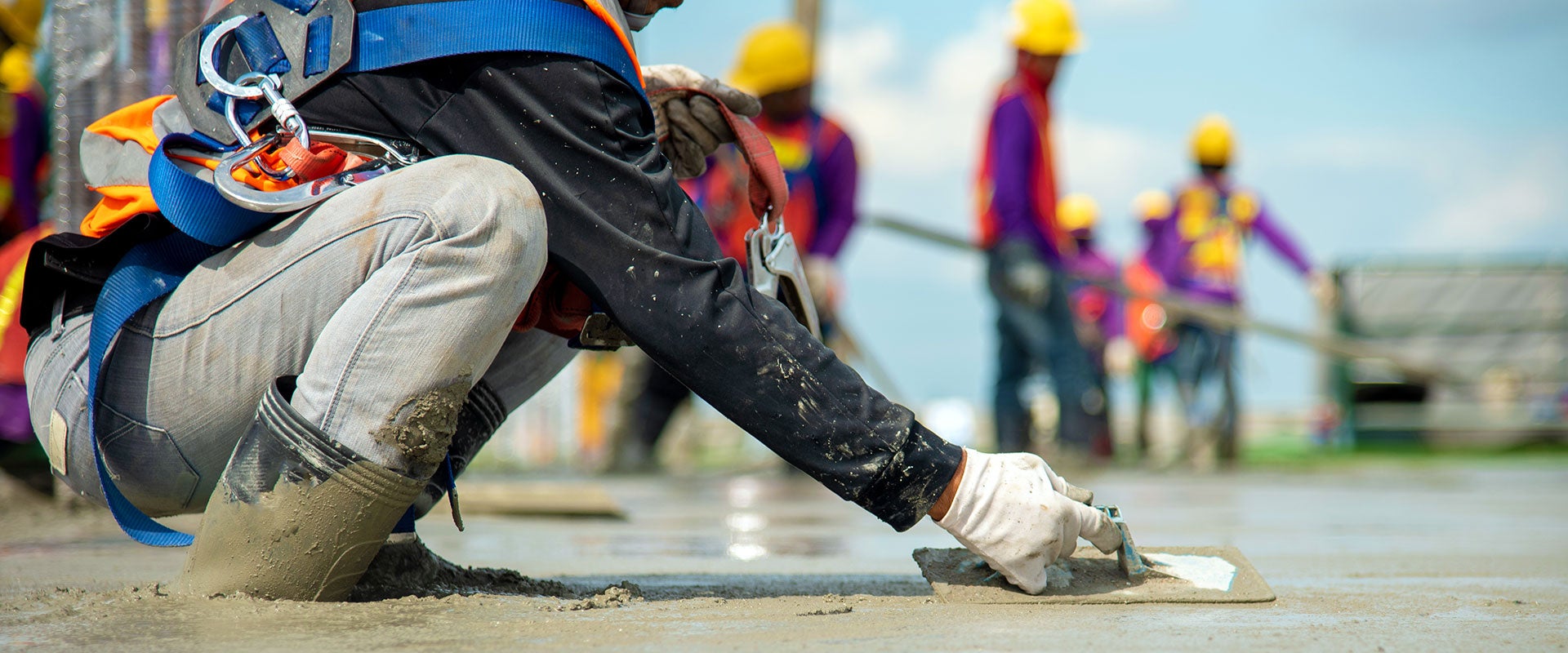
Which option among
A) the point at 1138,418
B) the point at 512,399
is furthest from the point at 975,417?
the point at 512,399

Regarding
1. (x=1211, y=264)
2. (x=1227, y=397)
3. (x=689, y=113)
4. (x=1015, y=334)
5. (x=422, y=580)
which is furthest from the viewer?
(x=1211, y=264)

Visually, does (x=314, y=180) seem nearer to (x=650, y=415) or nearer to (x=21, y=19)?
(x=21, y=19)

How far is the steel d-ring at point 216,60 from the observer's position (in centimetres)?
163

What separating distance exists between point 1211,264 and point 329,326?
832 centimetres

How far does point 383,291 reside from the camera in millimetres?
1547

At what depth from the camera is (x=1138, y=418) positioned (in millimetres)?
10922

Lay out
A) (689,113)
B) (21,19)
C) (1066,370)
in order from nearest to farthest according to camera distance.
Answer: (689,113)
(21,19)
(1066,370)

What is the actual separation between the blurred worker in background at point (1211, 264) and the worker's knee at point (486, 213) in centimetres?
751

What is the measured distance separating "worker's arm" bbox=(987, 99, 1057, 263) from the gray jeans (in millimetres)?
4967

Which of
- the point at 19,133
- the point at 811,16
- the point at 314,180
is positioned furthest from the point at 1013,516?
the point at 811,16

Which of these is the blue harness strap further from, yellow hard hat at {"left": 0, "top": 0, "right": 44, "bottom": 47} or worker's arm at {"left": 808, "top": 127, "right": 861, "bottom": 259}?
worker's arm at {"left": 808, "top": 127, "right": 861, "bottom": 259}

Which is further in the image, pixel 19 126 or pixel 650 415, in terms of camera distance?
pixel 650 415

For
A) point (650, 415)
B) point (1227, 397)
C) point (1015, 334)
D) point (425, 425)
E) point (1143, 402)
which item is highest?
point (425, 425)

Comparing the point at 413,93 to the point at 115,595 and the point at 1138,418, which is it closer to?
the point at 115,595
